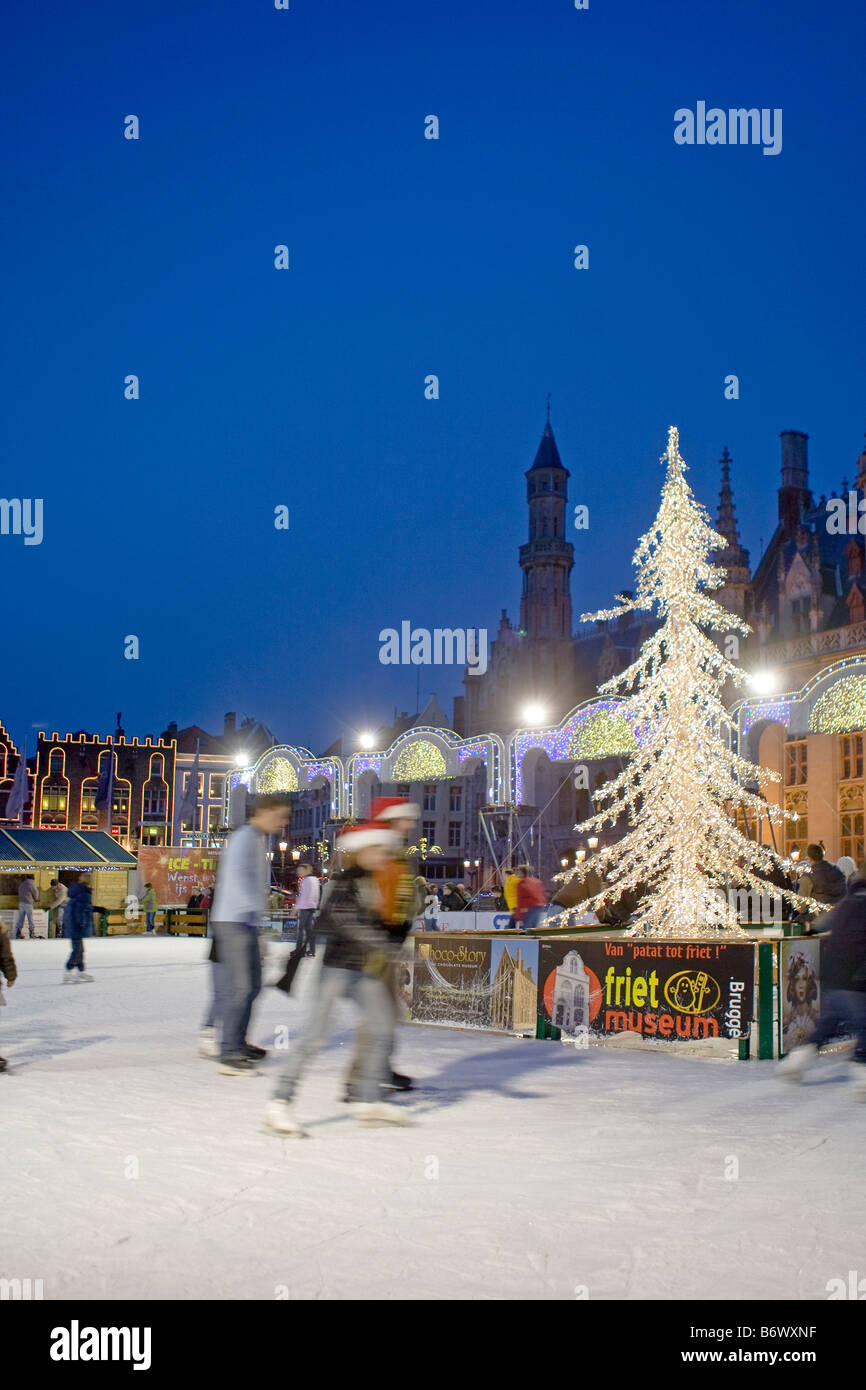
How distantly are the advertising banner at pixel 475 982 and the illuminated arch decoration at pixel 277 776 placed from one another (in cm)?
1483

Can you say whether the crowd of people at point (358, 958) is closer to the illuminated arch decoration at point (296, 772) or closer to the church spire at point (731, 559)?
the illuminated arch decoration at point (296, 772)

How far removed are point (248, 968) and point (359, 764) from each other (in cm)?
1744

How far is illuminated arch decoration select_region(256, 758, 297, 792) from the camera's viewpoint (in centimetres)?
2534

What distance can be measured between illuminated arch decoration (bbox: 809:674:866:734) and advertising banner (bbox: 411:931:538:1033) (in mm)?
9474

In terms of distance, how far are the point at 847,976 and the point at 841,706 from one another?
11.5m

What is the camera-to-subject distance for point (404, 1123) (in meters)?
6.31

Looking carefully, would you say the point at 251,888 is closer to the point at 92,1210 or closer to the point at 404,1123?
the point at 404,1123

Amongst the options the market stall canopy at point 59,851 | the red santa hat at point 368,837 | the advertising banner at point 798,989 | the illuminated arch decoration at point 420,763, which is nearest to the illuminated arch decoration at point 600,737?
the illuminated arch decoration at point 420,763

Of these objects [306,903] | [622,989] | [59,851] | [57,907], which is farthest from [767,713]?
[59,851]

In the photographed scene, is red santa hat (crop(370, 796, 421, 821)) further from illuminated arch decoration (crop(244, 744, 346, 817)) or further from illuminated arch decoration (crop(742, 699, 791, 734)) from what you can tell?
illuminated arch decoration (crop(244, 744, 346, 817))

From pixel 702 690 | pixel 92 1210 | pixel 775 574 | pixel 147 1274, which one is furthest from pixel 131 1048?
pixel 775 574

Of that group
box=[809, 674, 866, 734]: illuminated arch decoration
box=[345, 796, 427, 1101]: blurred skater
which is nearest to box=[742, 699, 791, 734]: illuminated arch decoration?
box=[809, 674, 866, 734]: illuminated arch decoration

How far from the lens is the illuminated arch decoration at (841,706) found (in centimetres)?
1800

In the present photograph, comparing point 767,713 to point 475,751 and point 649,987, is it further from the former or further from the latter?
point 649,987
